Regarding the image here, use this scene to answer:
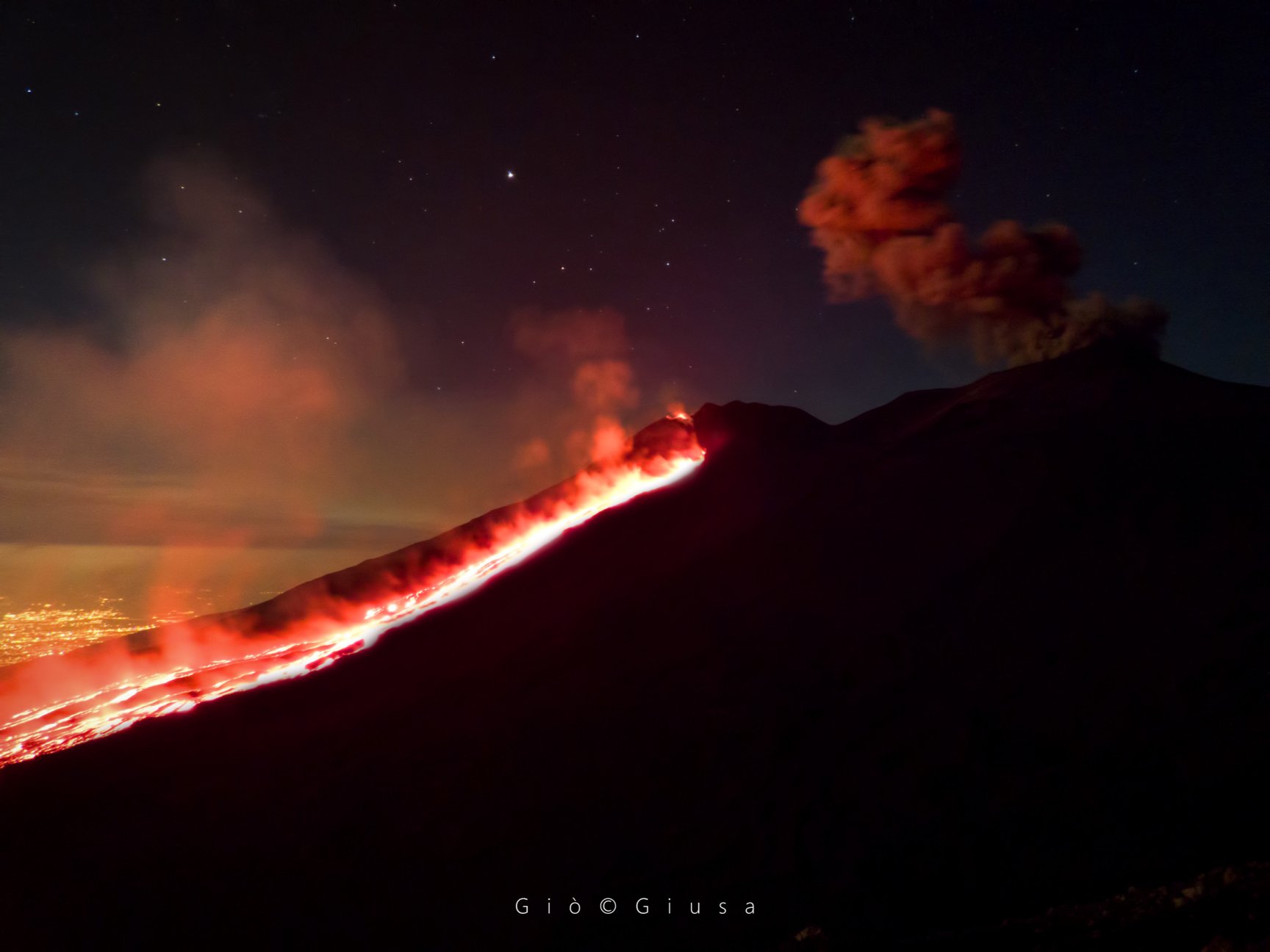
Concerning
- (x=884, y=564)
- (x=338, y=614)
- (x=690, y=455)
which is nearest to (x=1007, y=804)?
(x=884, y=564)

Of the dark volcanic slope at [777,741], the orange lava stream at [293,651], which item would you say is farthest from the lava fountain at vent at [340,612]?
the dark volcanic slope at [777,741]

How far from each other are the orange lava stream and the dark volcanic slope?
4.44ft

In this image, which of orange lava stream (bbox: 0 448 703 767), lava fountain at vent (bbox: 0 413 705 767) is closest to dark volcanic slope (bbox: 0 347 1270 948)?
orange lava stream (bbox: 0 448 703 767)

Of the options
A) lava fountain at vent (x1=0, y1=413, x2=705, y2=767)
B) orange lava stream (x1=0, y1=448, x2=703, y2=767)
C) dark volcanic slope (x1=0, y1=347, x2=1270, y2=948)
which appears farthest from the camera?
lava fountain at vent (x1=0, y1=413, x2=705, y2=767)

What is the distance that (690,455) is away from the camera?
2142 centimetres

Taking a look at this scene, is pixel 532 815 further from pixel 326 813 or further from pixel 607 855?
pixel 326 813

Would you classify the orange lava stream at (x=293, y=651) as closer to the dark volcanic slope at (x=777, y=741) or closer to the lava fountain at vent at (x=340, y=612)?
the lava fountain at vent at (x=340, y=612)

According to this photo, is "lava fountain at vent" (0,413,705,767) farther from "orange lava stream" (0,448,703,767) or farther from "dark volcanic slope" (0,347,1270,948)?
"dark volcanic slope" (0,347,1270,948)

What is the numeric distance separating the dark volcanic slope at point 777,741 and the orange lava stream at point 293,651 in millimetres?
1354

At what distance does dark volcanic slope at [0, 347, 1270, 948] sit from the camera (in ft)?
22.6

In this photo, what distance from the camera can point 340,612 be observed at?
21531mm

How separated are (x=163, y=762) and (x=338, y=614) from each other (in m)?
10.8

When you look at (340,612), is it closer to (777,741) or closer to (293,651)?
(293,651)

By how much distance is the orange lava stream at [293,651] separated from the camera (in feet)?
43.9
